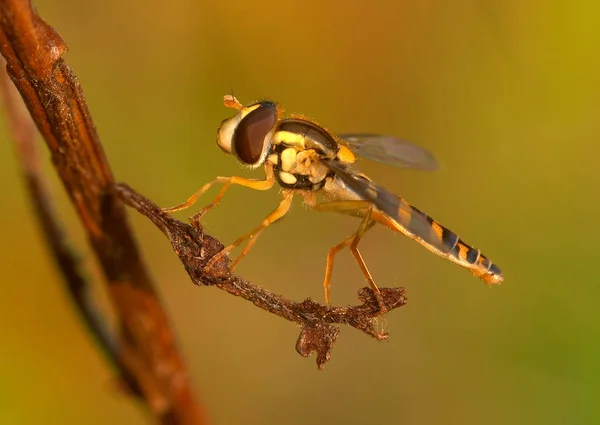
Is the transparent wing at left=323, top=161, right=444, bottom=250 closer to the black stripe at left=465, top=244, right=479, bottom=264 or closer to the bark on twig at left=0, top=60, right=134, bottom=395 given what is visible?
the black stripe at left=465, top=244, right=479, bottom=264

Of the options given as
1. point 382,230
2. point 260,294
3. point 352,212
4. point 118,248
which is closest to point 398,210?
point 352,212

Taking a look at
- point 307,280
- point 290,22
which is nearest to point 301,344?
point 307,280

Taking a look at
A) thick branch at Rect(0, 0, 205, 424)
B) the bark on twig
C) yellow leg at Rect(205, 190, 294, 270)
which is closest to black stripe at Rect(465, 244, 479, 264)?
yellow leg at Rect(205, 190, 294, 270)

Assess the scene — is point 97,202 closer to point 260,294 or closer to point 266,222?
point 260,294

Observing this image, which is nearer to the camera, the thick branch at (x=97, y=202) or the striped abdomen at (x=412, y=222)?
the thick branch at (x=97, y=202)

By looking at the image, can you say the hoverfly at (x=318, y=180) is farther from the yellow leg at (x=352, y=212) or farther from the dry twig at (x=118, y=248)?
the dry twig at (x=118, y=248)

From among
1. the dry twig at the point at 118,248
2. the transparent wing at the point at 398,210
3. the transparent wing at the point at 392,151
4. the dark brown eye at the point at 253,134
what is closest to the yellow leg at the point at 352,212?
the transparent wing at the point at 398,210

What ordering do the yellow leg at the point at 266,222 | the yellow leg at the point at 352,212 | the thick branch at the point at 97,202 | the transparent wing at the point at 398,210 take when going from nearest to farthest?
the thick branch at the point at 97,202, the yellow leg at the point at 266,222, the transparent wing at the point at 398,210, the yellow leg at the point at 352,212
